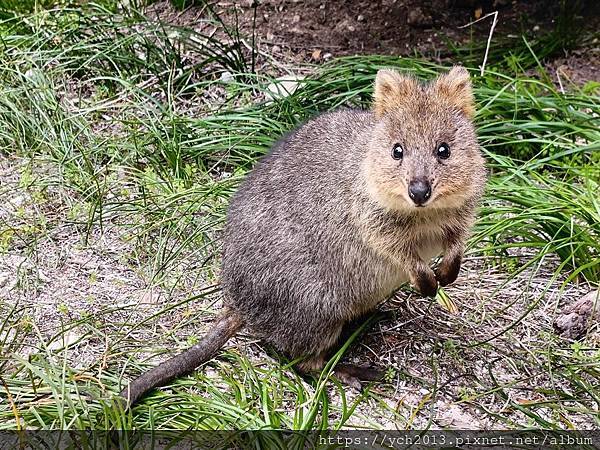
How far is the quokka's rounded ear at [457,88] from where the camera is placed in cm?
382

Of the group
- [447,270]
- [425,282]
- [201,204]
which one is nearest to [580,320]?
[447,270]

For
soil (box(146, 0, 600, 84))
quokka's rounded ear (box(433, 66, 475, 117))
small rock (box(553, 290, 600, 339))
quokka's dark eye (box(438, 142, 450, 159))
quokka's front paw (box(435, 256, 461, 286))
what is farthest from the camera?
soil (box(146, 0, 600, 84))

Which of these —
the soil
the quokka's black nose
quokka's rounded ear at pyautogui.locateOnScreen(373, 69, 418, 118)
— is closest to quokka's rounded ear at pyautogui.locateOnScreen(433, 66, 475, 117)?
quokka's rounded ear at pyautogui.locateOnScreen(373, 69, 418, 118)

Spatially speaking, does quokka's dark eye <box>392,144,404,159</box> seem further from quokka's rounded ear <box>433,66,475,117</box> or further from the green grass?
the green grass

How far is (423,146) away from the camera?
12.0 feet

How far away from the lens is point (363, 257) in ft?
13.1

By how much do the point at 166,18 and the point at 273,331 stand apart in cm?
356

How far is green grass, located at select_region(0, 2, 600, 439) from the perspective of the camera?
383 cm

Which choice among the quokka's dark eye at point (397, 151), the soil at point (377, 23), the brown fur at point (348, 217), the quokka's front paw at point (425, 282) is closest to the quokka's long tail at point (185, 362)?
the brown fur at point (348, 217)

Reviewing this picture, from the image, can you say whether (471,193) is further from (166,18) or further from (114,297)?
(166,18)

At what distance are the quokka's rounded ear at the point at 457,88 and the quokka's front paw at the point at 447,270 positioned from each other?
65 centimetres

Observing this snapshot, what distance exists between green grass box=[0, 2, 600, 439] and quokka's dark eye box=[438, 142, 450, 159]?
3.20 feet

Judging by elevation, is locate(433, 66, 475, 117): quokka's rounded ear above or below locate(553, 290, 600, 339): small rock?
above

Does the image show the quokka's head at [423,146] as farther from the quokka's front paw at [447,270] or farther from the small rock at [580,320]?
the small rock at [580,320]
